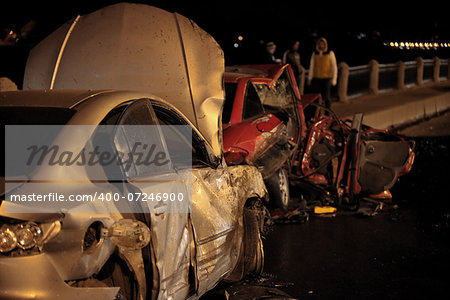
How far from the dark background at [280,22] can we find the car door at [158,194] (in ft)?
29.3

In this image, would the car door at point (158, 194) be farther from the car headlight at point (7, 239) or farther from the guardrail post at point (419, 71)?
the guardrail post at point (419, 71)

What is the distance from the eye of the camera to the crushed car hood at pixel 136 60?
5910mm

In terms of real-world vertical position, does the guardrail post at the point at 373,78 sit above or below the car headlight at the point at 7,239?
below

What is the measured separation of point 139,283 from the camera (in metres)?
→ 3.63

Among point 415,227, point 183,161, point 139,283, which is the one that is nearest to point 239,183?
point 183,161

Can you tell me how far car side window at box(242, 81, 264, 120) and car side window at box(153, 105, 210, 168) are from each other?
3.15m

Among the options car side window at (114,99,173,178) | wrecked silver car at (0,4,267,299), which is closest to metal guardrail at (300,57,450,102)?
wrecked silver car at (0,4,267,299)

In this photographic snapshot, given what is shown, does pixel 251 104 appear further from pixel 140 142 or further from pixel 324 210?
pixel 140 142

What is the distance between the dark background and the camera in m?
18.3

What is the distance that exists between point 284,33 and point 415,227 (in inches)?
1116

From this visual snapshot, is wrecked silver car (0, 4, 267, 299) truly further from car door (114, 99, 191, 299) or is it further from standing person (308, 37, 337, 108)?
standing person (308, 37, 337, 108)

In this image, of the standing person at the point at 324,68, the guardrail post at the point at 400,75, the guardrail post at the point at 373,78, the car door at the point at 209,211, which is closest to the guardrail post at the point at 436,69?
the guardrail post at the point at 400,75

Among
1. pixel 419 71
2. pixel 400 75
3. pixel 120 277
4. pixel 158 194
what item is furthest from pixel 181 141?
pixel 419 71

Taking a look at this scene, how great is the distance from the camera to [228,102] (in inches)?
320
